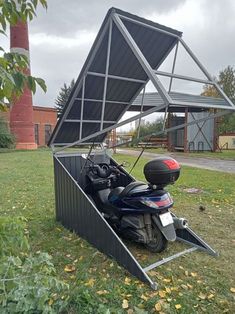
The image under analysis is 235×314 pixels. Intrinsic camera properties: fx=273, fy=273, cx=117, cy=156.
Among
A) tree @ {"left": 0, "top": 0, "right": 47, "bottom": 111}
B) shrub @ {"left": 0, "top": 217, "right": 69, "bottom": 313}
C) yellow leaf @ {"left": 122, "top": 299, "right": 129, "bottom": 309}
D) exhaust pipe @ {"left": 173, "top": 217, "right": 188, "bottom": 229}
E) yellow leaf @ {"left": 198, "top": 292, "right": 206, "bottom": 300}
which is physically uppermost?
tree @ {"left": 0, "top": 0, "right": 47, "bottom": 111}

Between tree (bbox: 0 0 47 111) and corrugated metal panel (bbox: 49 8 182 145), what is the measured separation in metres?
1.67

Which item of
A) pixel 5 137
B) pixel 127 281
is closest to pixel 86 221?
pixel 127 281

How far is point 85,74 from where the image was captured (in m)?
3.27

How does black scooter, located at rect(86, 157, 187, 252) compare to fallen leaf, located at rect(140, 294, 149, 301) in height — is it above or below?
above

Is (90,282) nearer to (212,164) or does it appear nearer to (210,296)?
(210,296)

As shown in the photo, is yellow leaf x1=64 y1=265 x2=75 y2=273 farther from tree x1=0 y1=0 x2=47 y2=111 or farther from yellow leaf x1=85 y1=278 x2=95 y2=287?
tree x1=0 y1=0 x2=47 y2=111

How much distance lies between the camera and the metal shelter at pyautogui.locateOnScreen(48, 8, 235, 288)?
2807 millimetres

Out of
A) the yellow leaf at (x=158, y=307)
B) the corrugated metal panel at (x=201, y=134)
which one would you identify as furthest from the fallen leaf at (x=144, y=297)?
the corrugated metal panel at (x=201, y=134)

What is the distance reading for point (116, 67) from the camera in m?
3.66

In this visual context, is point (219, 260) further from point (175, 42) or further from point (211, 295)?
point (175, 42)

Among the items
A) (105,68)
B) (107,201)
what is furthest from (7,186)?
(105,68)

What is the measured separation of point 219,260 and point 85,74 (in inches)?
105

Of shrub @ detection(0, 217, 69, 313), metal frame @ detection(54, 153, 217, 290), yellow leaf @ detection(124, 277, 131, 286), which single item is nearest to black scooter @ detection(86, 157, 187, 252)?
metal frame @ detection(54, 153, 217, 290)

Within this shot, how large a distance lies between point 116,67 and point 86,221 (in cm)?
206
